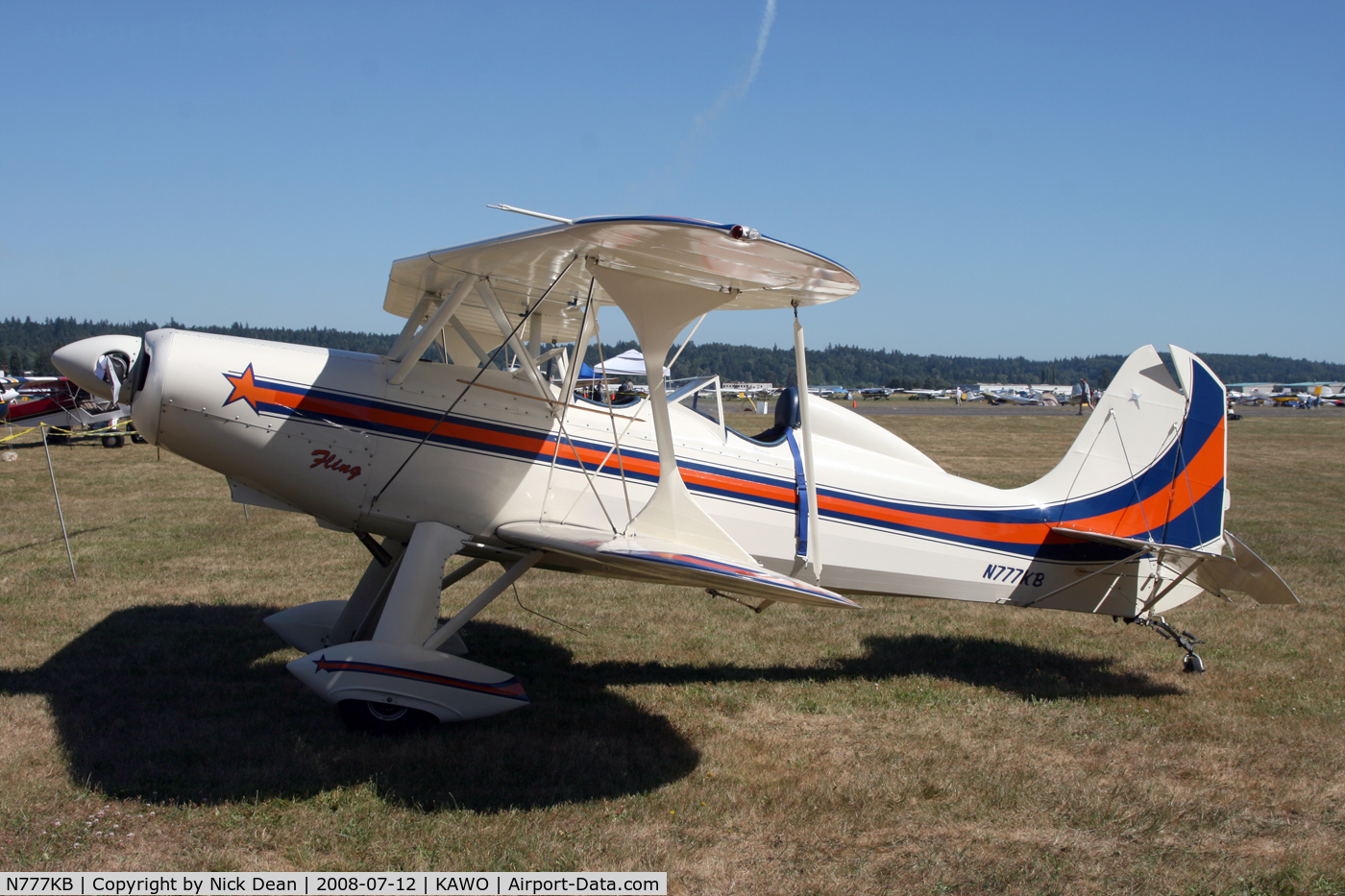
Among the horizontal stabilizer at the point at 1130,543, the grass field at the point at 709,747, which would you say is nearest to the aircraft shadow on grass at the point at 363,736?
the grass field at the point at 709,747

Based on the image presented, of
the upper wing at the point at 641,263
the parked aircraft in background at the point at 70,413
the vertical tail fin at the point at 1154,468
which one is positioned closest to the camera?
the upper wing at the point at 641,263

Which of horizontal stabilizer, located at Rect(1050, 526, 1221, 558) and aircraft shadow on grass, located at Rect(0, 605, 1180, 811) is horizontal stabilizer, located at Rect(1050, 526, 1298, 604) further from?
aircraft shadow on grass, located at Rect(0, 605, 1180, 811)

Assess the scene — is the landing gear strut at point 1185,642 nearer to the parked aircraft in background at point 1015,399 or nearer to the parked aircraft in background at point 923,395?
the parked aircraft in background at point 1015,399

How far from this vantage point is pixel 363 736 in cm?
481

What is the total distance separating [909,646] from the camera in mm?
7168

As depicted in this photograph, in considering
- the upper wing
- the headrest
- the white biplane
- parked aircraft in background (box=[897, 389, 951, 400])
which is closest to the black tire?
the white biplane

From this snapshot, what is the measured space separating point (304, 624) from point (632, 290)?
378cm

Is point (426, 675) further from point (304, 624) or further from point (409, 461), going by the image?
point (304, 624)

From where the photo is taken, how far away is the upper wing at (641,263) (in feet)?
13.2

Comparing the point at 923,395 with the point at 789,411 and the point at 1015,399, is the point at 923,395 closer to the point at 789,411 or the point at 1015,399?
the point at 1015,399

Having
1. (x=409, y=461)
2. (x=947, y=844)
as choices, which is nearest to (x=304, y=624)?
(x=409, y=461)

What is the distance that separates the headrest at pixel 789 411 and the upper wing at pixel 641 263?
2.65 feet

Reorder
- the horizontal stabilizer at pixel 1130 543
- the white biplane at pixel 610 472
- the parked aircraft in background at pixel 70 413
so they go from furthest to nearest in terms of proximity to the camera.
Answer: the parked aircraft in background at pixel 70 413 < the horizontal stabilizer at pixel 1130 543 < the white biplane at pixel 610 472

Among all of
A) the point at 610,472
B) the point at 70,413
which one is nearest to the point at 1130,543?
the point at 610,472
